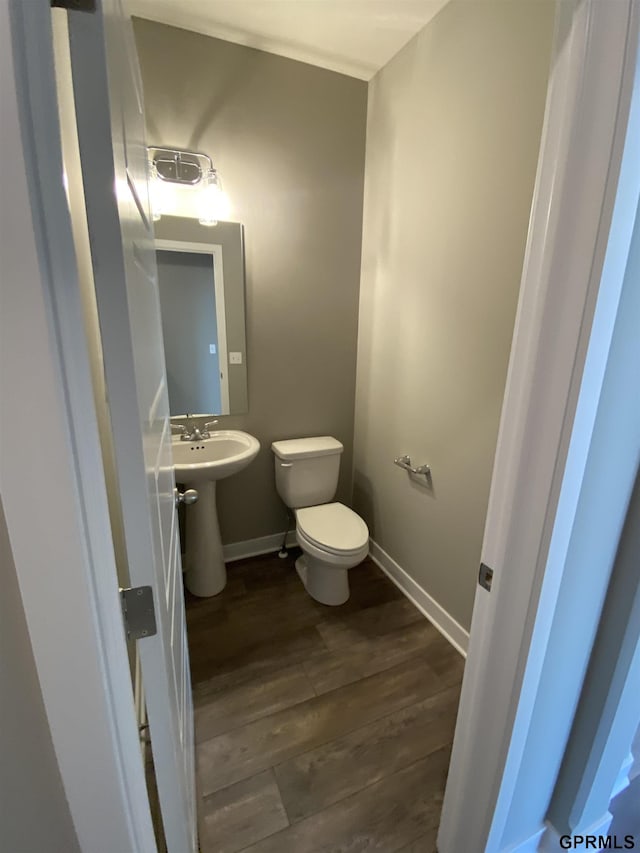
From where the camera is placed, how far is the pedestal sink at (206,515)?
6.32 feet

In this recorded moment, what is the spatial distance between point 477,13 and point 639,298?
145 centimetres

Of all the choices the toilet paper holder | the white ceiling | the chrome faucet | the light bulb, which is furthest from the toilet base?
the white ceiling

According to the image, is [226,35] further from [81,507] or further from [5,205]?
[81,507]

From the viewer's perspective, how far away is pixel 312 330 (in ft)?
→ 7.21

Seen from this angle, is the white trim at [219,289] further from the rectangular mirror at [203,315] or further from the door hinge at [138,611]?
the door hinge at [138,611]

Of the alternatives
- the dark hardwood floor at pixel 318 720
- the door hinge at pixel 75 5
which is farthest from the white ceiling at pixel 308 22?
the dark hardwood floor at pixel 318 720

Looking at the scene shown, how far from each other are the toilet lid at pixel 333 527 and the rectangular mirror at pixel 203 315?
703mm

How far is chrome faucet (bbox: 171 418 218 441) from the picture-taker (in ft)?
6.50

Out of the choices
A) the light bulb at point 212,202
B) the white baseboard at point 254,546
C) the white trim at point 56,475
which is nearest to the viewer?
the white trim at point 56,475

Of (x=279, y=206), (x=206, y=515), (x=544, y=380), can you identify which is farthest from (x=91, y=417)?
(x=279, y=206)

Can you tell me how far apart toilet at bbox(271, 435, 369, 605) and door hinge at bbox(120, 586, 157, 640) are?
1.28 m

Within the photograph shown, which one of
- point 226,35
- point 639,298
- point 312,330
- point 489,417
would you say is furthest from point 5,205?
point 226,35

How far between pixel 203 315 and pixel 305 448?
0.88 metres

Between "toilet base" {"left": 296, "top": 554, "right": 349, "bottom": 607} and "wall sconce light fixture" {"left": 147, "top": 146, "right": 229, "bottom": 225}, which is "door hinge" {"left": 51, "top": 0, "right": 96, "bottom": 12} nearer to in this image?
"wall sconce light fixture" {"left": 147, "top": 146, "right": 229, "bottom": 225}
